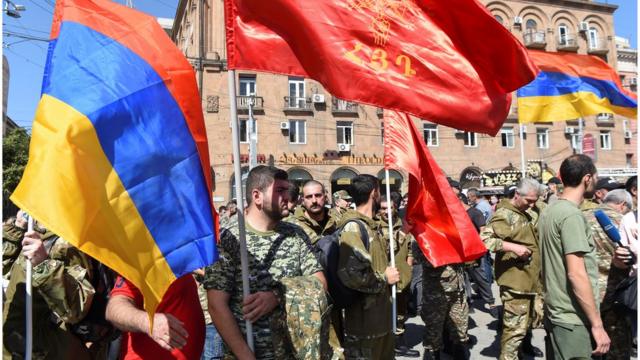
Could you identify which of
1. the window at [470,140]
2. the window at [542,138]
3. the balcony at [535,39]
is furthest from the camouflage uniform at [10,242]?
the balcony at [535,39]

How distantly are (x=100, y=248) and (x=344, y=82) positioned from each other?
5.76 feet

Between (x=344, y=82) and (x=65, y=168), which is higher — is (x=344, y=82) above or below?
above

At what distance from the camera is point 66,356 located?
10.2 ft

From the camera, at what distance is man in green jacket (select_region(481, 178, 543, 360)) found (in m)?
5.56

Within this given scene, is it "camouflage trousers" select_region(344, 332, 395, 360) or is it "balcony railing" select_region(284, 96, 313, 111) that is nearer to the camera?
"camouflage trousers" select_region(344, 332, 395, 360)

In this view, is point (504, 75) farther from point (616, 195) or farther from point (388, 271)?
point (616, 195)

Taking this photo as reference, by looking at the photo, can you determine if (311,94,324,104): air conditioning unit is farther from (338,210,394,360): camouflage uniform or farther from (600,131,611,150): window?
(338,210,394,360): camouflage uniform

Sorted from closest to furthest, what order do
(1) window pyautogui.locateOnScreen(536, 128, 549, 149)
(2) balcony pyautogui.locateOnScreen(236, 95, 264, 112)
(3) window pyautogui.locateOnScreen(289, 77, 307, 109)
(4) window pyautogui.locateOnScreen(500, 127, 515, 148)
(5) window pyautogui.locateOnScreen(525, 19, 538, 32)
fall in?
(2) balcony pyautogui.locateOnScreen(236, 95, 264, 112) < (3) window pyautogui.locateOnScreen(289, 77, 307, 109) < (4) window pyautogui.locateOnScreen(500, 127, 515, 148) < (1) window pyautogui.locateOnScreen(536, 128, 549, 149) < (5) window pyautogui.locateOnScreen(525, 19, 538, 32)

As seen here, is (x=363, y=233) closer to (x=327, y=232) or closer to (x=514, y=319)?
(x=327, y=232)

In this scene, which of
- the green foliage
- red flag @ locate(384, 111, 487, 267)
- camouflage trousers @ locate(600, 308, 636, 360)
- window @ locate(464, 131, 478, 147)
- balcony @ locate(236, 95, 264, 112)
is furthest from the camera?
window @ locate(464, 131, 478, 147)

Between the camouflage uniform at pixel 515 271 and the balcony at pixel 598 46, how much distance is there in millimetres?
37189

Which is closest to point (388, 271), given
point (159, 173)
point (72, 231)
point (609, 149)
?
point (159, 173)

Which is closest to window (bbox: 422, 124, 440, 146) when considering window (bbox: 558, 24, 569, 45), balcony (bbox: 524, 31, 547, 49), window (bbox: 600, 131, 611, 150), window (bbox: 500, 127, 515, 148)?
window (bbox: 500, 127, 515, 148)

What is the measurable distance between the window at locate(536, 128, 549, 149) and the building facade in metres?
0.07
